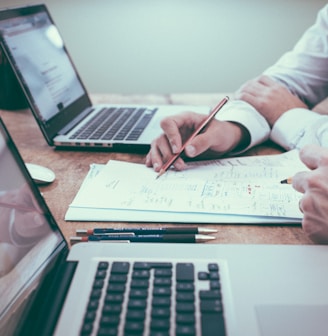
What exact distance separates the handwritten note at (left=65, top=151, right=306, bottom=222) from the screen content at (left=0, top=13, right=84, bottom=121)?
0.79 feet

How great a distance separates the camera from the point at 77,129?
35.3 inches

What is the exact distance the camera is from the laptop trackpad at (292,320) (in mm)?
371

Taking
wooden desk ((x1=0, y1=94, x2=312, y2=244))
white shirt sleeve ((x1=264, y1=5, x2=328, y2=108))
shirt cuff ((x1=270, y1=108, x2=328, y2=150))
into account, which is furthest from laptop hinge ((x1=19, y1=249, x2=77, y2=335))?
white shirt sleeve ((x1=264, y1=5, x2=328, y2=108))

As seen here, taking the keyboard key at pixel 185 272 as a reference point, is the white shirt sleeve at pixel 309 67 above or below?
below

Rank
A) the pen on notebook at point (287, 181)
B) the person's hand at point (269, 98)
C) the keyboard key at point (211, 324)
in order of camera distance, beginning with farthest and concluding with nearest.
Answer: the person's hand at point (269, 98) < the pen on notebook at point (287, 181) < the keyboard key at point (211, 324)

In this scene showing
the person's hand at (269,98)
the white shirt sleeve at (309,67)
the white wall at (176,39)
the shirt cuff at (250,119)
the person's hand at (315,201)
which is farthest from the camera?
the white wall at (176,39)

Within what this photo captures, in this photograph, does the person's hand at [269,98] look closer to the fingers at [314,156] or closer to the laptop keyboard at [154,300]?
the fingers at [314,156]

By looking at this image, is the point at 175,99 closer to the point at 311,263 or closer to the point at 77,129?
the point at 77,129

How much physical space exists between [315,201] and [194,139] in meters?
0.27

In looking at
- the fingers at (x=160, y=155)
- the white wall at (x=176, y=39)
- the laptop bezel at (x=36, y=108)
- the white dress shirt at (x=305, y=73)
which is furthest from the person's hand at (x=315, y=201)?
the white wall at (x=176, y=39)

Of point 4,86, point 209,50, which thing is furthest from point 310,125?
point 209,50

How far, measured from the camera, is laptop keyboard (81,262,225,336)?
1.20ft

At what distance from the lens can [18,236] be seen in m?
0.42

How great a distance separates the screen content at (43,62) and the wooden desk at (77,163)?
0.28 ft
